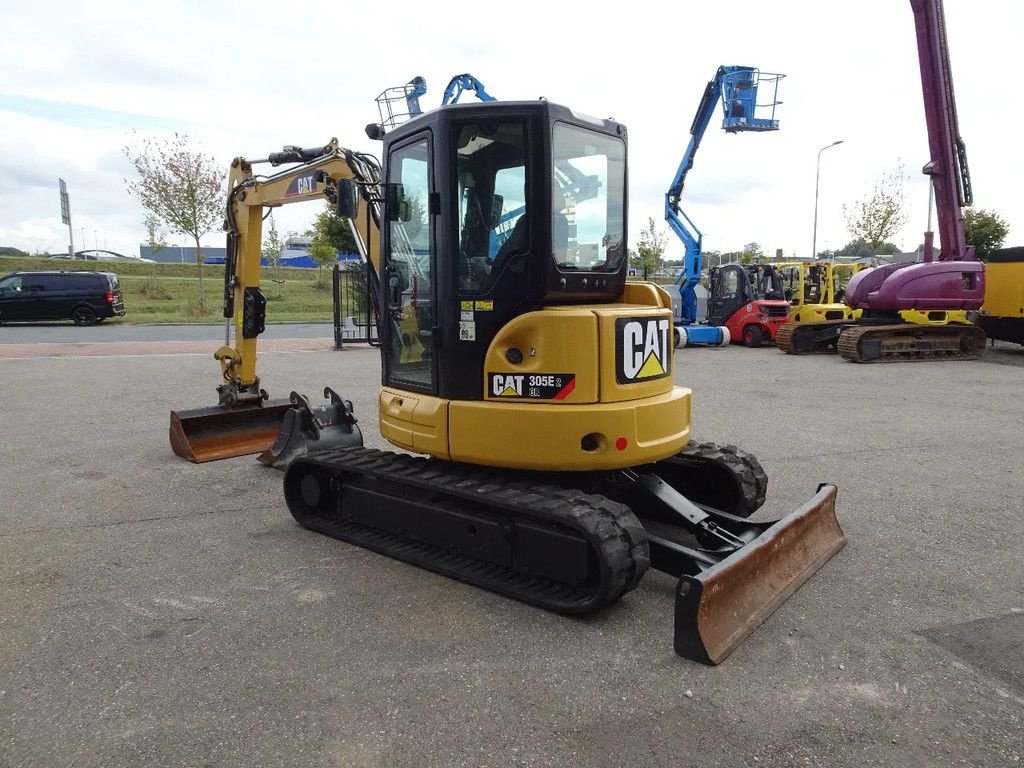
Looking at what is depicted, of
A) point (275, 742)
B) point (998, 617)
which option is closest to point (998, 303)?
point (998, 617)

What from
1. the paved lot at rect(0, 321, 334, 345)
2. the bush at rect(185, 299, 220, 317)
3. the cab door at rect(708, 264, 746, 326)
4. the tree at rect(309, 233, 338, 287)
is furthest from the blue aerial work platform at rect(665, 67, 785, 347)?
the tree at rect(309, 233, 338, 287)

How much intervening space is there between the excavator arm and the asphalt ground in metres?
0.85

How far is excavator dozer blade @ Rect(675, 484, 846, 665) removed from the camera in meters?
3.49

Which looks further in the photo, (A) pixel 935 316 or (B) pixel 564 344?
(A) pixel 935 316

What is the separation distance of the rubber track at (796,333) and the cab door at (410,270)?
14.7m

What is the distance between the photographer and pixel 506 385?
432 cm

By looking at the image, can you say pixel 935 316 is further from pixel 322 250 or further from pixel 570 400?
pixel 322 250

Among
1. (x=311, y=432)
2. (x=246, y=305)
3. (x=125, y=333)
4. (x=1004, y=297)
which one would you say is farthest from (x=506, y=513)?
(x=125, y=333)

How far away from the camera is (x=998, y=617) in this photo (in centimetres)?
398

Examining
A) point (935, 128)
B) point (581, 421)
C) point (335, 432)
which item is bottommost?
point (335, 432)

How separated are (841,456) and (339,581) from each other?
532 cm

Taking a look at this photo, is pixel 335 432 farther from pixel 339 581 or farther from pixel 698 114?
pixel 698 114

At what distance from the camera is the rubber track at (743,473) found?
201 inches

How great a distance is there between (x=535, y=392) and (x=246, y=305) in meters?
4.33
